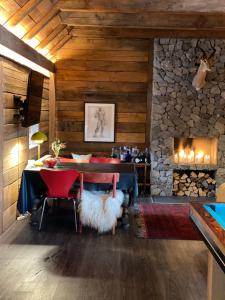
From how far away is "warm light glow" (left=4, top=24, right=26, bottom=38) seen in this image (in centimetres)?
416

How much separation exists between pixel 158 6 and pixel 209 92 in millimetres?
2277

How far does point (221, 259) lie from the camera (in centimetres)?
192

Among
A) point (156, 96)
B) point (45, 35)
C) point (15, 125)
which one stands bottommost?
point (15, 125)

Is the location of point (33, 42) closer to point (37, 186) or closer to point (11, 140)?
point (11, 140)

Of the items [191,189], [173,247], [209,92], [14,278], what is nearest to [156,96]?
[209,92]

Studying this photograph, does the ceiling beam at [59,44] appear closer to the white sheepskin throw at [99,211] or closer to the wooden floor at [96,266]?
the white sheepskin throw at [99,211]

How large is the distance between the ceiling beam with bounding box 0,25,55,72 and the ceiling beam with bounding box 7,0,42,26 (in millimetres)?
123

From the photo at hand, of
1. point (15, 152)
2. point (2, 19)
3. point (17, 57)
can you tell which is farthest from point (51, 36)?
point (15, 152)

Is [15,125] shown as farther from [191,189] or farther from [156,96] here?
[191,189]

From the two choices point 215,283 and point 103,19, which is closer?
point 215,283

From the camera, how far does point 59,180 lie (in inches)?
171

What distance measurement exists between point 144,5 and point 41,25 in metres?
1.36

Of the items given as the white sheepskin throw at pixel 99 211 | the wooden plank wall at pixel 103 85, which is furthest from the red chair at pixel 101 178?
the wooden plank wall at pixel 103 85

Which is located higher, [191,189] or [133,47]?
[133,47]
